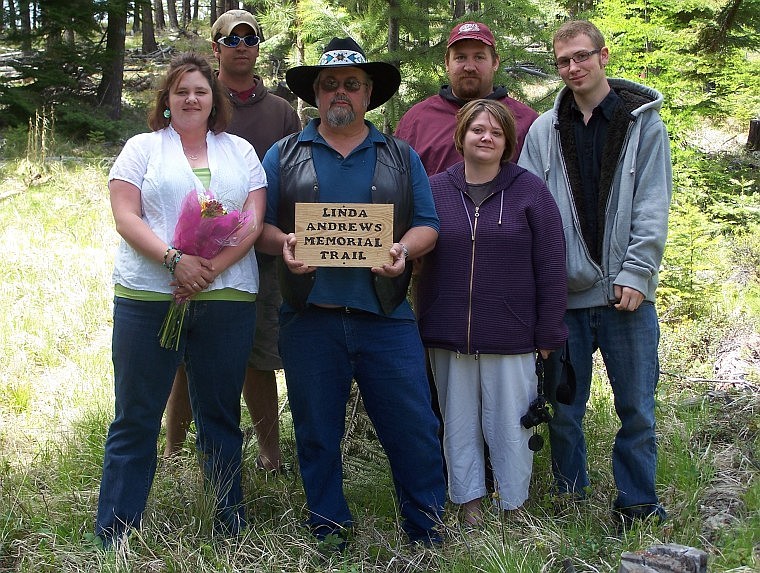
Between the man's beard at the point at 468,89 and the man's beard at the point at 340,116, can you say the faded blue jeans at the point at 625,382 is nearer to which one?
the man's beard at the point at 468,89

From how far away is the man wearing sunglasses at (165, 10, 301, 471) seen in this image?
4.64 m

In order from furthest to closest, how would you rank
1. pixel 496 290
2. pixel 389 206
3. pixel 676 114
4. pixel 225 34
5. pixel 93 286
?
pixel 676 114
pixel 93 286
pixel 225 34
pixel 496 290
pixel 389 206

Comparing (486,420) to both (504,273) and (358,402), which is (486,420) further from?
(358,402)

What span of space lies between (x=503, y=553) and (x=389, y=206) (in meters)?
1.67

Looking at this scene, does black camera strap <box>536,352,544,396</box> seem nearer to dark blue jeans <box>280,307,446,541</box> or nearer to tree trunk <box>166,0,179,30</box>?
dark blue jeans <box>280,307,446,541</box>

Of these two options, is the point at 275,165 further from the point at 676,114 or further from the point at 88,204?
the point at 88,204

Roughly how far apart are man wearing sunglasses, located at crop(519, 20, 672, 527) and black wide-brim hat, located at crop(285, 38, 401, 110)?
2.90ft

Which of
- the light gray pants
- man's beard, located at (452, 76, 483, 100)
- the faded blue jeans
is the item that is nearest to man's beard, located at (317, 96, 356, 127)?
man's beard, located at (452, 76, 483, 100)

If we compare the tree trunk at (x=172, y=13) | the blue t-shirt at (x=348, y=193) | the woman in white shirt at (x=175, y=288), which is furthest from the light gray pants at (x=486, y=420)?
the tree trunk at (x=172, y=13)

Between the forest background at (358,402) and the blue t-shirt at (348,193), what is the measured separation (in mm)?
1250

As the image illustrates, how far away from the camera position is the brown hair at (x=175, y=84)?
371cm

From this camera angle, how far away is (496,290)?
12.7ft

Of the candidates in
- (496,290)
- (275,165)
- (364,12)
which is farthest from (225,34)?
(496,290)

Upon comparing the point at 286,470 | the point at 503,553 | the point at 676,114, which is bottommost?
the point at 286,470
